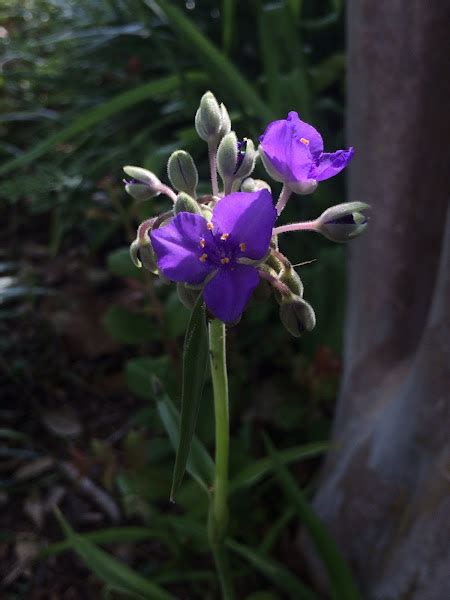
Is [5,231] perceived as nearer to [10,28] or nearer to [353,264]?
[10,28]

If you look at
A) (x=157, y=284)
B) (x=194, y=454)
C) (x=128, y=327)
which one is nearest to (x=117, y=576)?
(x=194, y=454)

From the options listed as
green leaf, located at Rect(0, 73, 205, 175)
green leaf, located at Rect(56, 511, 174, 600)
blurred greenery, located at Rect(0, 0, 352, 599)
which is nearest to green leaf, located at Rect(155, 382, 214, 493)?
blurred greenery, located at Rect(0, 0, 352, 599)

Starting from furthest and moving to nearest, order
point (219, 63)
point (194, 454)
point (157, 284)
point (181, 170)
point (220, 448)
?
point (157, 284) → point (219, 63) → point (194, 454) → point (220, 448) → point (181, 170)

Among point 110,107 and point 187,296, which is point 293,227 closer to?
point 187,296

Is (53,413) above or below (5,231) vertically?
below

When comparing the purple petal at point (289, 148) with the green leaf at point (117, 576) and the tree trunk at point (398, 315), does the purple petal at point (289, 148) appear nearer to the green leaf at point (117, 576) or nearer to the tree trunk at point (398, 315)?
the tree trunk at point (398, 315)

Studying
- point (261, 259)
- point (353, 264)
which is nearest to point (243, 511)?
point (353, 264)

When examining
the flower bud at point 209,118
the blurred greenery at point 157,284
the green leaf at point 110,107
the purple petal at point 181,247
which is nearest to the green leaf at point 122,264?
the blurred greenery at point 157,284
